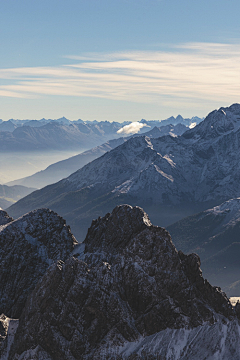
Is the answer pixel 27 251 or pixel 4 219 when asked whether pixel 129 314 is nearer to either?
pixel 27 251

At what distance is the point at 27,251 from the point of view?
5010 inches

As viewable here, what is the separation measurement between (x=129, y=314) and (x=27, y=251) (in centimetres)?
4452

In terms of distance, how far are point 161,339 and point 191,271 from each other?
54.5 ft

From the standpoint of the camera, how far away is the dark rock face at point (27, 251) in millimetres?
118312

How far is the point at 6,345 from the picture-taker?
95625 millimetres

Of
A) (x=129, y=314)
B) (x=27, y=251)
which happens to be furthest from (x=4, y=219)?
(x=129, y=314)

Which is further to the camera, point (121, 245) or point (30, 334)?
point (121, 245)

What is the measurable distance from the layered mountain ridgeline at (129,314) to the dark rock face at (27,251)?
17.7m

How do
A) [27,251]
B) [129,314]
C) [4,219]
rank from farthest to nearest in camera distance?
[4,219] < [27,251] < [129,314]

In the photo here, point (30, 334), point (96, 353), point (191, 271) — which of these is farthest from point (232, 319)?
point (30, 334)

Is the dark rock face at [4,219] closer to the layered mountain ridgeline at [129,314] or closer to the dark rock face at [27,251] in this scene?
the dark rock face at [27,251]

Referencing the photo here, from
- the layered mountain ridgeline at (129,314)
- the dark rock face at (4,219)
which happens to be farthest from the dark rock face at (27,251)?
the dark rock face at (4,219)

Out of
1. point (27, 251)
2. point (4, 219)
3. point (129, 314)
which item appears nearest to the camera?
point (129, 314)

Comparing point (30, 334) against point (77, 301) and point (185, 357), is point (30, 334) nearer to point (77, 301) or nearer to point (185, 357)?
point (77, 301)
